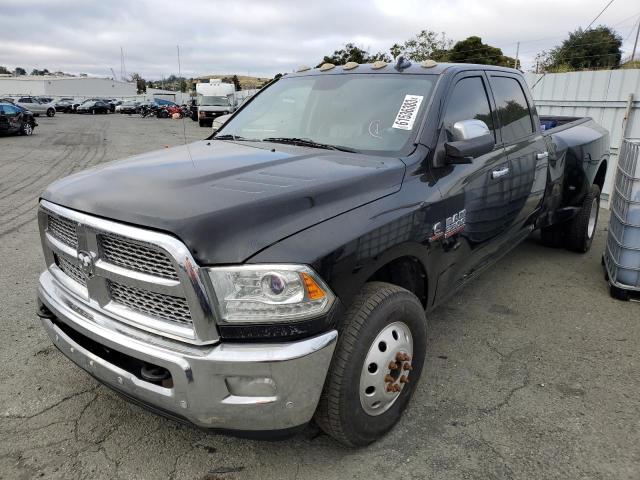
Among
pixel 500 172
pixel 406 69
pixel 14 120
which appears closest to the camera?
pixel 406 69

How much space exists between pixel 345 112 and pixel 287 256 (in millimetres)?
1656

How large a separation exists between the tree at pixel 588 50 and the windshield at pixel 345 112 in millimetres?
31735

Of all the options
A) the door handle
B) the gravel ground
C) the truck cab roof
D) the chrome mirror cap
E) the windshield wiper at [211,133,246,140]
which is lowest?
the gravel ground

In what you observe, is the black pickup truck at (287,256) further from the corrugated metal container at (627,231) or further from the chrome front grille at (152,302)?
the corrugated metal container at (627,231)

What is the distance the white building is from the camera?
8319 centimetres

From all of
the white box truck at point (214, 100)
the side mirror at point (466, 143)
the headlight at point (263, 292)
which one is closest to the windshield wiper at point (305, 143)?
the side mirror at point (466, 143)

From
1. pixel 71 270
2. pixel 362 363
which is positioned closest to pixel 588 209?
pixel 362 363

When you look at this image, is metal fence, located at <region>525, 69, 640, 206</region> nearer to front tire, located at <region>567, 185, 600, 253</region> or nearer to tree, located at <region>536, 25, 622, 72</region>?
front tire, located at <region>567, 185, 600, 253</region>

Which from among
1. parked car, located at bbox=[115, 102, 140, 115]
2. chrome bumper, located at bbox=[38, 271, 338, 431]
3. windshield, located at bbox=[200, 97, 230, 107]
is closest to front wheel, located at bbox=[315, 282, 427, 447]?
chrome bumper, located at bbox=[38, 271, 338, 431]

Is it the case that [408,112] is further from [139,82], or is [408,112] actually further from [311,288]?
[139,82]

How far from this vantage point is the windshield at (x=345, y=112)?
3027mm

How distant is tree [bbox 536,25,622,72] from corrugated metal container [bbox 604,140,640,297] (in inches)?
1185

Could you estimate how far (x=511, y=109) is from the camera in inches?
161

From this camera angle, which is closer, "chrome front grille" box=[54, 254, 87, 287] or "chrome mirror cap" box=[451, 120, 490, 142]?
"chrome front grille" box=[54, 254, 87, 287]
